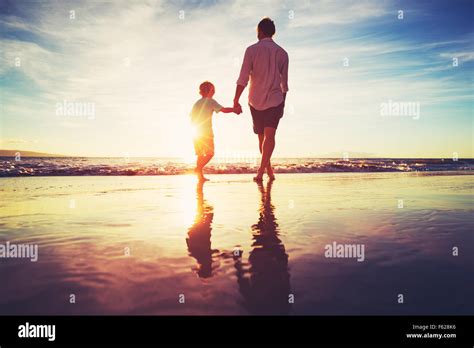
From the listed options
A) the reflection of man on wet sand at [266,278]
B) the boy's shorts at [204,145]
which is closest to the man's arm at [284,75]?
the boy's shorts at [204,145]

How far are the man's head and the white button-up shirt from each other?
5.7 inches

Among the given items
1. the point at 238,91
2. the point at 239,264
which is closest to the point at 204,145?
the point at 238,91

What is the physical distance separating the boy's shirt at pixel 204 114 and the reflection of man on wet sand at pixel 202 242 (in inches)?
198

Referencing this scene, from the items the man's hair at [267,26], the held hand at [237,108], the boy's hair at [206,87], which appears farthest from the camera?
the boy's hair at [206,87]

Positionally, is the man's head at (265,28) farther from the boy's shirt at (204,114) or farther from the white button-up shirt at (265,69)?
the boy's shirt at (204,114)

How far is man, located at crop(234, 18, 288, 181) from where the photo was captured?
6859 millimetres

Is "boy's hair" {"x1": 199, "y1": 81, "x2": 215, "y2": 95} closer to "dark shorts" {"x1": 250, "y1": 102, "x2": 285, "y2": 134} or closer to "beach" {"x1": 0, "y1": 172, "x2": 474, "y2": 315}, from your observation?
"dark shorts" {"x1": 250, "y1": 102, "x2": 285, "y2": 134}

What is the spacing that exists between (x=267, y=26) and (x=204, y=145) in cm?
300

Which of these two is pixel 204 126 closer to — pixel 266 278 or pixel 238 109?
pixel 238 109

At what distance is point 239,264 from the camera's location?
6.04 feet

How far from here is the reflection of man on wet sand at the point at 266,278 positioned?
1.38 m
